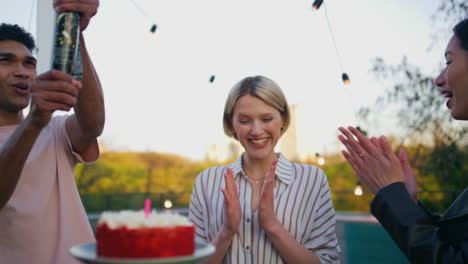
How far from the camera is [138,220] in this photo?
3.00ft

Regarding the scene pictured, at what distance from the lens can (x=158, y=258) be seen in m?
0.84

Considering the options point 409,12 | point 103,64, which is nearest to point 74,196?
point 409,12

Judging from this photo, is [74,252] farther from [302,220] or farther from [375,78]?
[375,78]

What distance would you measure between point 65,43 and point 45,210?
2.55 feet

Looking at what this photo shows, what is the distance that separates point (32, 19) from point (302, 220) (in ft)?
10.7

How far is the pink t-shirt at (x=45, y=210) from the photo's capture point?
1368mm

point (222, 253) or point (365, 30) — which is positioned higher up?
point (365, 30)

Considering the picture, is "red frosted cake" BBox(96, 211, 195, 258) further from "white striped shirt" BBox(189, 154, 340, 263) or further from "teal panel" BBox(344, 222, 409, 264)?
"teal panel" BBox(344, 222, 409, 264)

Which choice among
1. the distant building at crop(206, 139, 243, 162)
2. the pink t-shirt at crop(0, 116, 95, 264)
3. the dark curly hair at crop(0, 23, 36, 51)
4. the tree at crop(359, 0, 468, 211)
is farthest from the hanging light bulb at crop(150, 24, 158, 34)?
the distant building at crop(206, 139, 243, 162)

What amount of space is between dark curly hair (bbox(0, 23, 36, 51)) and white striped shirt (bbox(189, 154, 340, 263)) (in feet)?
3.38

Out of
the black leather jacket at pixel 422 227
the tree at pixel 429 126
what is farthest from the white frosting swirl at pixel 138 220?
the tree at pixel 429 126

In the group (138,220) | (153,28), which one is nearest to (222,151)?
(153,28)

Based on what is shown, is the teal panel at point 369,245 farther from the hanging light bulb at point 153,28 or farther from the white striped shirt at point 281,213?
the hanging light bulb at point 153,28

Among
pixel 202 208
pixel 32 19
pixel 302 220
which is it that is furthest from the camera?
pixel 32 19
